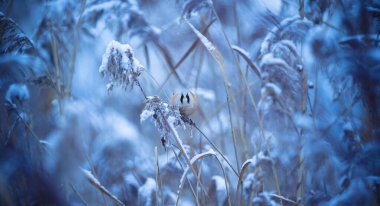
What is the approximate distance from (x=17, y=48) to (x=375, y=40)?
1174 millimetres

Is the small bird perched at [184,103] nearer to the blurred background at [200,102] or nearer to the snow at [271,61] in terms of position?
the blurred background at [200,102]

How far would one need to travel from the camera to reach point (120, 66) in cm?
78

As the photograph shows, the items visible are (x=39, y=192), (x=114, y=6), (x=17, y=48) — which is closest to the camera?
(x=39, y=192)

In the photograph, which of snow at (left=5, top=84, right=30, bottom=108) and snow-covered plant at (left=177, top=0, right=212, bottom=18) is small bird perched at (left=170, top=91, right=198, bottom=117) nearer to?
snow-covered plant at (left=177, top=0, right=212, bottom=18)

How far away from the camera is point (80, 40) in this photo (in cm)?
120

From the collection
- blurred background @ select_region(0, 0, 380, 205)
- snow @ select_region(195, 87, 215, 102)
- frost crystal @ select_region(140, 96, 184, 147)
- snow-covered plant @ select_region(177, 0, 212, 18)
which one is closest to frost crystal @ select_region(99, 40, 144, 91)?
frost crystal @ select_region(140, 96, 184, 147)

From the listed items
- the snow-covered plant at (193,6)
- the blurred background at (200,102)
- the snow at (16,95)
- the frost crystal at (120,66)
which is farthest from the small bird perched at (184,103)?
the snow at (16,95)

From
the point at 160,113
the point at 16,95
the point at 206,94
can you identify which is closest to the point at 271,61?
the point at 206,94

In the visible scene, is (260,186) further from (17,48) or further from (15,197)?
(17,48)

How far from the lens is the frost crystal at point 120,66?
777mm

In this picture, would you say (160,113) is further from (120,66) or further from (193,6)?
(193,6)

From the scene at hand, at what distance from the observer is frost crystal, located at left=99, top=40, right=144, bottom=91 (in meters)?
0.78

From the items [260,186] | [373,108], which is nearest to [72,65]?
[260,186]

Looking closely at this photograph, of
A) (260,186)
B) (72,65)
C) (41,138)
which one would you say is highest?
(72,65)
